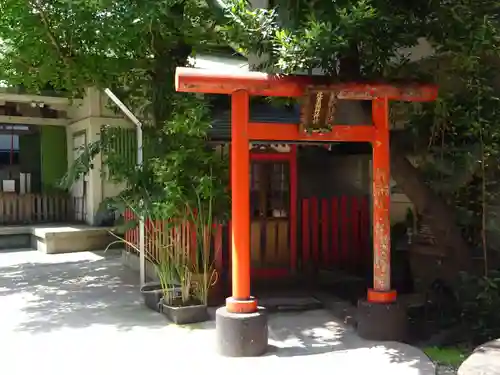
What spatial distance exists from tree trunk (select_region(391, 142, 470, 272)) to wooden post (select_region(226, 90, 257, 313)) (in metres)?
2.15

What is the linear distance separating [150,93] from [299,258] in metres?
3.53

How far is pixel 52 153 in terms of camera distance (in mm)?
15148

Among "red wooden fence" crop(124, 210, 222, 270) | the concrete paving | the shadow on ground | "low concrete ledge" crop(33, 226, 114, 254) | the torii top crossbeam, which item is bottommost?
the concrete paving

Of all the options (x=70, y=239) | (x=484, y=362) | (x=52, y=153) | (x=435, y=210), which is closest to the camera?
(x=484, y=362)

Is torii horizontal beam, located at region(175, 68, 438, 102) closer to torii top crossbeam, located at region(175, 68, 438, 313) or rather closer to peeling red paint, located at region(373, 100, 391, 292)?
torii top crossbeam, located at region(175, 68, 438, 313)

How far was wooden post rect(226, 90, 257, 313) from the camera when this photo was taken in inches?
211

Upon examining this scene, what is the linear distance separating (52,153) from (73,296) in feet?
26.4

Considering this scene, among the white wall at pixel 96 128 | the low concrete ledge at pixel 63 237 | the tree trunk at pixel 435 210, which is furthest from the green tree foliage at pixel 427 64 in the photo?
the low concrete ledge at pixel 63 237

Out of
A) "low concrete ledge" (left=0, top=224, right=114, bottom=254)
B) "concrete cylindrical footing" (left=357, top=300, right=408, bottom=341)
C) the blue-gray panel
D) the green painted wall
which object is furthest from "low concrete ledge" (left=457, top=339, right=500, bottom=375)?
the green painted wall

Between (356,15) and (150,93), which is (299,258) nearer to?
(150,93)

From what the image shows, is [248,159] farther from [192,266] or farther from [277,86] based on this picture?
[192,266]

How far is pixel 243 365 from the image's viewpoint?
5070 millimetres

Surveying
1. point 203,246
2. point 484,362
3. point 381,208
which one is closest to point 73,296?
point 203,246

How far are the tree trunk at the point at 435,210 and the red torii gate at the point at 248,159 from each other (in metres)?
0.85
